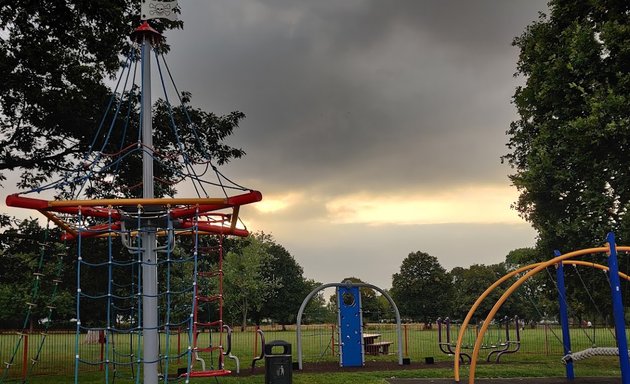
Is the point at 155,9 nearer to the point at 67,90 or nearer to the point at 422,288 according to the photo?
the point at 67,90

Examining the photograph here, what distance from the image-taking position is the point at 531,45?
2227 centimetres

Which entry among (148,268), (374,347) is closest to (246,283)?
(374,347)

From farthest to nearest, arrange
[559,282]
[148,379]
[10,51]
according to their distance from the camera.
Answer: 1. [10,51]
2. [559,282]
3. [148,379]

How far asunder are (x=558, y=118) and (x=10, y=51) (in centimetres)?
1708

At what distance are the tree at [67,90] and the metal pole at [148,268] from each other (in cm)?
592

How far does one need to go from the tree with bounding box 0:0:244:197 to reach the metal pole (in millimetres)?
5915

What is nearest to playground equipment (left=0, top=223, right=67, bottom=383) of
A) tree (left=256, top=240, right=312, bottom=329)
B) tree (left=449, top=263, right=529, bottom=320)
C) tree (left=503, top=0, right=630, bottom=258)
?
tree (left=503, top=0, right=630, bottom=258)

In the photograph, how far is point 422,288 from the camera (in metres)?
67.6

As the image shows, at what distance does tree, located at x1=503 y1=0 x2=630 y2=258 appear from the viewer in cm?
1798

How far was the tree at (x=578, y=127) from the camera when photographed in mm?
17984

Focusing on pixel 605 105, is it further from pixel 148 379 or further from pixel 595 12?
pixel 148 379

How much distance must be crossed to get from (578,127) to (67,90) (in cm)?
1507

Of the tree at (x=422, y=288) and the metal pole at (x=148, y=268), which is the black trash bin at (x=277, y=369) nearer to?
the metal pole at (x=148, y=268)

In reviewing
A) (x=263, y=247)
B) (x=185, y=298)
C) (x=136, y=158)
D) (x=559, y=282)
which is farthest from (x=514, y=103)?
(x=263, y=247)
